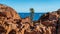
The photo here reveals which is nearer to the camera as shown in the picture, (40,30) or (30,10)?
(40,30)

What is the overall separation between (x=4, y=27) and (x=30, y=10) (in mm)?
57817

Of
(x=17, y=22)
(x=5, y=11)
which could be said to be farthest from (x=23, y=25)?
(x=5, y=11)

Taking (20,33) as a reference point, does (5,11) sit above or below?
above

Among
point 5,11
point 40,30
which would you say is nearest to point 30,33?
point 40,30

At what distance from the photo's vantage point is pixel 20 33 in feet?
168

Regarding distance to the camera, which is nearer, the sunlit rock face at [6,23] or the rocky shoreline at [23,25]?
the sunlit rock face at [6,23]

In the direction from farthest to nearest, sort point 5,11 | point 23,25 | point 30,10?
point 30,10, point 5,11, point 23,25

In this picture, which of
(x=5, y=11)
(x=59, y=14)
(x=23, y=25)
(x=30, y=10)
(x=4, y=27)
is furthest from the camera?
(x=30, y=10)

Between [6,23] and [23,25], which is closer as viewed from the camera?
[6,23]

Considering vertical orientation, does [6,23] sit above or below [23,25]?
above

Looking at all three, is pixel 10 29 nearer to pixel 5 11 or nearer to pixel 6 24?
pixel 6 24

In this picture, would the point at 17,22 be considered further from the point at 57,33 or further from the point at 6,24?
the point at 57,33

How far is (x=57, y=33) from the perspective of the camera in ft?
184

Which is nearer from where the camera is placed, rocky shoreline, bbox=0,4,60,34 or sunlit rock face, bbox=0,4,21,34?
sunlit rock face, bbox=0,4,21,34
